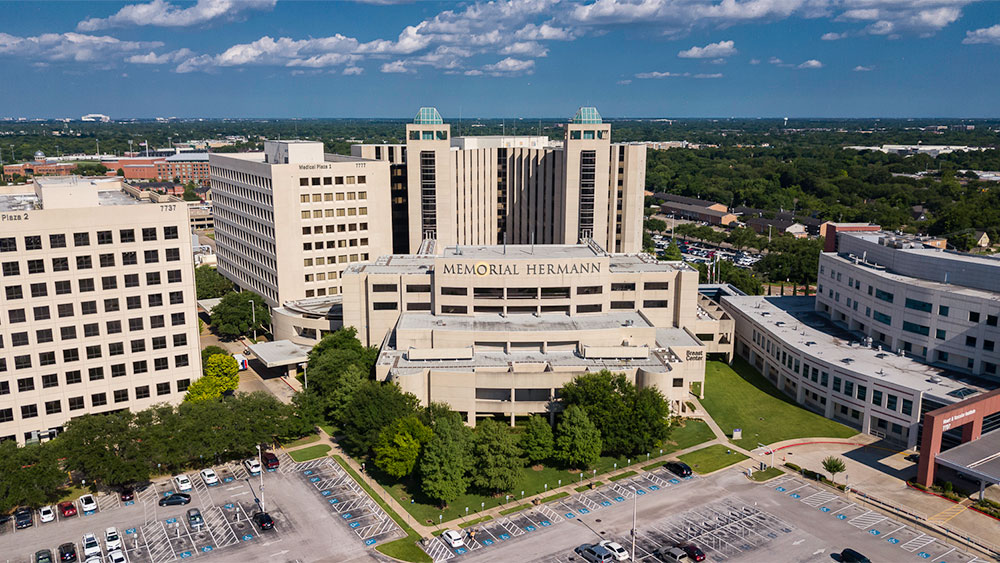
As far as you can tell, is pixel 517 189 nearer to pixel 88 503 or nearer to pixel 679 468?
pixel 679 468

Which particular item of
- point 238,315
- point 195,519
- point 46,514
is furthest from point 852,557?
point 238,315

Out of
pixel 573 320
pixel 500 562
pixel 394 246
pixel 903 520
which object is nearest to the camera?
pixel 500 562

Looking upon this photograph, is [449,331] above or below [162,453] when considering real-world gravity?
above

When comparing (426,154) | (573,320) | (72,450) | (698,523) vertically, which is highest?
(426,154)

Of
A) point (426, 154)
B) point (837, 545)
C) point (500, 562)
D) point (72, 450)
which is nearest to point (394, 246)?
point (426, 154)

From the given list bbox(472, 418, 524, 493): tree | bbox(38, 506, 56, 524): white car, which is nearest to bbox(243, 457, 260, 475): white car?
bbox(38, 506, 56, 524): white car

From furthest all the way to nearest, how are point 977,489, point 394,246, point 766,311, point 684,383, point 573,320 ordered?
point 394,246
point 766,311
point 573,320
point 684,383
point 977,489

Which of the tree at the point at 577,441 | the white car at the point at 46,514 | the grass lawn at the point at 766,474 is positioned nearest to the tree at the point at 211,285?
the white car at the point at 46,514

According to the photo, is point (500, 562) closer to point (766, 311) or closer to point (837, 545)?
point (837, 545)
